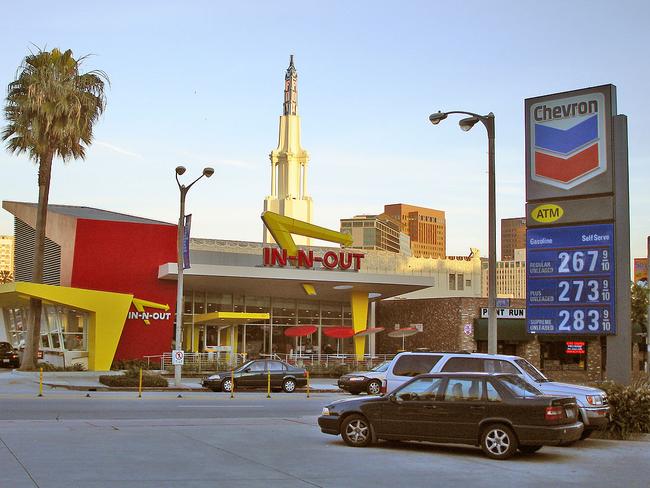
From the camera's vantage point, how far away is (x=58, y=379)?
36.5 metres

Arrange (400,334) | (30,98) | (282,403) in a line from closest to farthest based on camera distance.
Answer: (282,403) → (30,98) → (400,334)

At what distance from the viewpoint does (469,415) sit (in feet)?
45.9

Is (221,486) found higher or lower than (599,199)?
lower

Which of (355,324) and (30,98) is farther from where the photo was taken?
(355,324)

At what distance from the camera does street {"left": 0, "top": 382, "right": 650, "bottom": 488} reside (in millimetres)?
11469

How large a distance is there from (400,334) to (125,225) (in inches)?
726

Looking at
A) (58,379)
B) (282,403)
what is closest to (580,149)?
(282,403)

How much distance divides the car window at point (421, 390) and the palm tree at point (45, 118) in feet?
99.2

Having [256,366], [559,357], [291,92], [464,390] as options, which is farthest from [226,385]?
[291,92]

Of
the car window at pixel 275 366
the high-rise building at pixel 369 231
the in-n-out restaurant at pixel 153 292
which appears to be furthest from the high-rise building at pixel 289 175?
the car window at pixel 275 366

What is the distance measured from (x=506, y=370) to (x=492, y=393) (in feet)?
12.3

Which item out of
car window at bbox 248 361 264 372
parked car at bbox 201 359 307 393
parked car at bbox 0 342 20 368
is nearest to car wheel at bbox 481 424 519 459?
parked car at bbox 201 359 307 393

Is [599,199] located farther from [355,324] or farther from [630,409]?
[355,324]

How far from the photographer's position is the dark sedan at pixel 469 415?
44.4 feet
